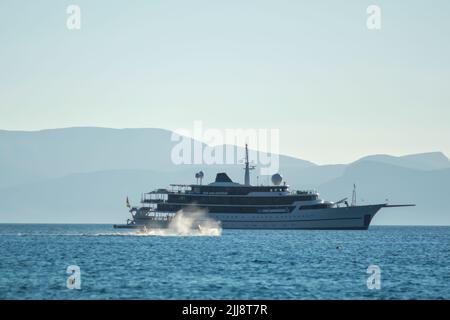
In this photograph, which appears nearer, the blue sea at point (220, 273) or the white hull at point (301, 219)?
the blue sea at point (220, 273)

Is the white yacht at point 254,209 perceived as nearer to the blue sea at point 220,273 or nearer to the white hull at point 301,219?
the white hull at point 301,219

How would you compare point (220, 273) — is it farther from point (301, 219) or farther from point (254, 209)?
point (254, 209)

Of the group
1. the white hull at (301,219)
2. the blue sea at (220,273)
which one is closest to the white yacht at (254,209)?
the white hull at (301,219)

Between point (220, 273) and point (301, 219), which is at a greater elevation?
point (301, 219)

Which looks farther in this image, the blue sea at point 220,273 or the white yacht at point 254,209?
the white yacht at point 254,209

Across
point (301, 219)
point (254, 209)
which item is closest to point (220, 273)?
point (301, 219)

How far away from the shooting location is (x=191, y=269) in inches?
2379

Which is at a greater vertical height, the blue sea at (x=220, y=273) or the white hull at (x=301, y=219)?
the white hull at (x=301, y=219)

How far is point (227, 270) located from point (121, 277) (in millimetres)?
8432

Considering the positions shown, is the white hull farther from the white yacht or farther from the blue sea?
the blue sea
